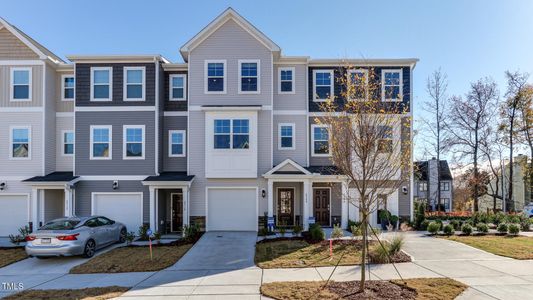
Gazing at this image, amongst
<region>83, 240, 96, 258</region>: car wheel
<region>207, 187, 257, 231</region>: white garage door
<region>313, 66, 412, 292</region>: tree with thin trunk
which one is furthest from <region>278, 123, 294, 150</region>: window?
<region>83, 240, 96, 258</region>: car wheel

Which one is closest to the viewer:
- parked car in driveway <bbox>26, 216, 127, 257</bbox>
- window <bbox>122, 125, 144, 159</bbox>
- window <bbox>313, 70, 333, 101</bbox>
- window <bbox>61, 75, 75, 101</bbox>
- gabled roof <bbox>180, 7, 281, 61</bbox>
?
parked car in driveway <bbox>26, 216, 127, 257</bbox>

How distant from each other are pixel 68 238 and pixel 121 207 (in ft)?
18.3

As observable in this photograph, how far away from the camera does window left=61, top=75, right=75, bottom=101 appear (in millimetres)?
17781

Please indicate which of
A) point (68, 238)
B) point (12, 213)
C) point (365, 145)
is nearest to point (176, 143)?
point (68, 238)

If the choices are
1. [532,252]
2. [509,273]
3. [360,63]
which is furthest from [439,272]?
[360,63]

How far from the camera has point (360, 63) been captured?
1703 cm

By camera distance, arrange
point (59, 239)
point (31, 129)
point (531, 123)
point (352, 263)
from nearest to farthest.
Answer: point (352, 263)
point (59, 239)
point (31, 129)
point (531, 123)

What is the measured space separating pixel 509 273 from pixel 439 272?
1.83 m

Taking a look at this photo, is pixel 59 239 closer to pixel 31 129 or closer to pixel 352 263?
pixel 31 129

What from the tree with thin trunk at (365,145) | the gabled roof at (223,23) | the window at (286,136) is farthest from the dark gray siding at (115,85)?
the tree with thin trunk at (365,145)

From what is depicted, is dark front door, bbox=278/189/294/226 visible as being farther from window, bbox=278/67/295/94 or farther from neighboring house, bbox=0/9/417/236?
window, bbox=278/67/295/94

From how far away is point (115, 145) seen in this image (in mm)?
16766

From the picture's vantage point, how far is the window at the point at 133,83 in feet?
55.1

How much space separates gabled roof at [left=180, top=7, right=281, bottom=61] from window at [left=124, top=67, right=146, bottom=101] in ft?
7.94
